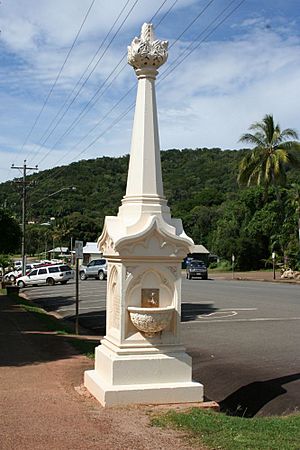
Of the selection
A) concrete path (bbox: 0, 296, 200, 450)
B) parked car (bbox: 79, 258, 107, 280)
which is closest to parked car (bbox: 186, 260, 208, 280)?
parked car (bbox: 79, 258, 107, 280)

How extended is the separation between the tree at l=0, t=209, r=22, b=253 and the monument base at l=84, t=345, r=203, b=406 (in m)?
21.0

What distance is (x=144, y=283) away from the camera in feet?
26.7

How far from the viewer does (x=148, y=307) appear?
8.13 meters

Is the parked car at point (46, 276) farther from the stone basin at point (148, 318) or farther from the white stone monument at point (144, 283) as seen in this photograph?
the stone basin at point (148, 318)

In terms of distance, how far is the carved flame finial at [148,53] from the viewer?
8398 mm

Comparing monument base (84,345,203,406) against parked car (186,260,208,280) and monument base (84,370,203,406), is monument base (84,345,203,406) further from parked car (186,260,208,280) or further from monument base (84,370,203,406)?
parked car (186,260,208,280)

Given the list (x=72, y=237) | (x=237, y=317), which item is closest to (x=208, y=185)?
(x=72, y=237)

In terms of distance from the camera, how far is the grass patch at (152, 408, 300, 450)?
589cm

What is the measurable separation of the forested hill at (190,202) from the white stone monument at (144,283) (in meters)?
39.0

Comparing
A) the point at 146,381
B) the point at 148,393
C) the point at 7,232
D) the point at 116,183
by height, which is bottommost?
the point at 148,393

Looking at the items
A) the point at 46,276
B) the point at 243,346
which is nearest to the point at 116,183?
the point at 46,276

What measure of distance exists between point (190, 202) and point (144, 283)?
320ft

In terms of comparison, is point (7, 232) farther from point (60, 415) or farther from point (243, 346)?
point (60, 415)

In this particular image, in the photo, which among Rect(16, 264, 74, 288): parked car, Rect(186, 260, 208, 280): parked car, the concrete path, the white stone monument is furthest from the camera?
Rect(186, 260, 208, 280): parked car
